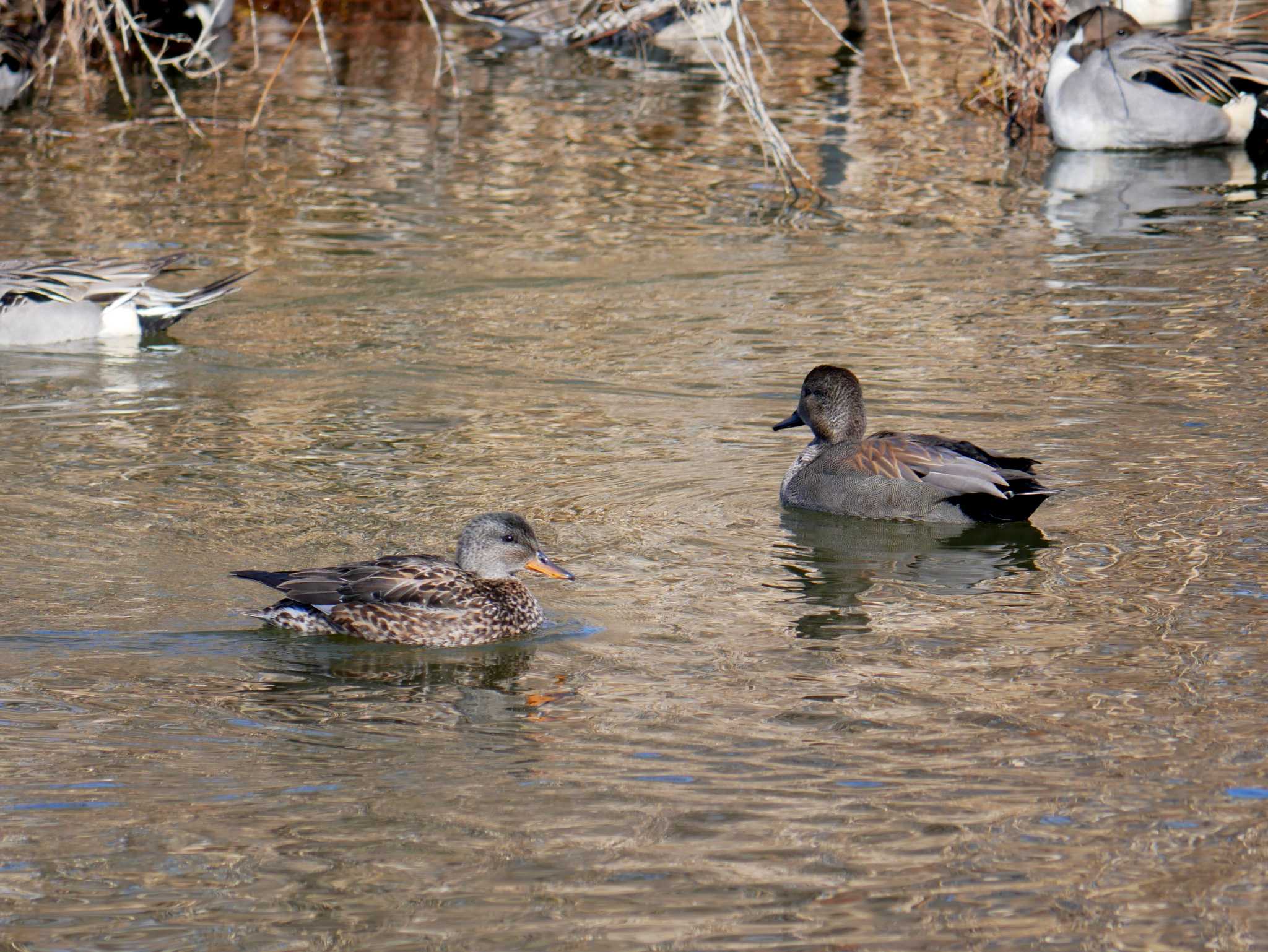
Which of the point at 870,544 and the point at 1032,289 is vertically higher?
the point at 1032,289

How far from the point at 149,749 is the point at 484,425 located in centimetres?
427

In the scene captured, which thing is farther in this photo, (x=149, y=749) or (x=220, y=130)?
(x=220, y=130)

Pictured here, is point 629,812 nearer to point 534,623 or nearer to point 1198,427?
point 534,623

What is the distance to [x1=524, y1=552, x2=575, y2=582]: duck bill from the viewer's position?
24.3 ft

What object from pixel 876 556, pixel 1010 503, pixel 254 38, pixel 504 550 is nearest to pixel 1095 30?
pixel 1010 503

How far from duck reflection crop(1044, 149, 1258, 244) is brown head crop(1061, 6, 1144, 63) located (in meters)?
0.91

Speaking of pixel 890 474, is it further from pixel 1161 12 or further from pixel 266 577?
pixel 1161 12

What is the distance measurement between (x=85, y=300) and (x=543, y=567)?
5.74m

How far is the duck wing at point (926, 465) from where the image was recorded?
8.31m

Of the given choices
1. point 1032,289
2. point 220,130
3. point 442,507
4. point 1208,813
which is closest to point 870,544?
point 442,507

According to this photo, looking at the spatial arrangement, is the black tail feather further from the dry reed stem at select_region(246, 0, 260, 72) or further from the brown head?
the dry reed stem at select_region(246, 0, 260, 72)

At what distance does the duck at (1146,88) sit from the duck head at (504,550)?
1065 cm

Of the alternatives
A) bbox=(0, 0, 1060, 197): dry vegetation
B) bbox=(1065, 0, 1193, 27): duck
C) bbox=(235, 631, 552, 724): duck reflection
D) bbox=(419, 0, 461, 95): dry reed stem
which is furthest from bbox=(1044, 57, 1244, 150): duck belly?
bbox=(235, 631, 552, 724): duck reflection

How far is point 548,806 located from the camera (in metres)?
5.65
